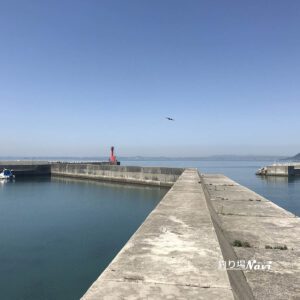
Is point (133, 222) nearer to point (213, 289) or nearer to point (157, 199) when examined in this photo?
point (157, 199)

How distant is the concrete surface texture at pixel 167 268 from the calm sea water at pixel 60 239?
3887 mm

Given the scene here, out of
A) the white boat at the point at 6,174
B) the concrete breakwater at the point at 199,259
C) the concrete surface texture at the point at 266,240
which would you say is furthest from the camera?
the white boat at the point at 6,174

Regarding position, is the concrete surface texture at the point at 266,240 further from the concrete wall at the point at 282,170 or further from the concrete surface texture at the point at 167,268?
the concrete wall at the point at 282,170

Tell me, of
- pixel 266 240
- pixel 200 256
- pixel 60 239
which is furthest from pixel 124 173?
pixel 200 256

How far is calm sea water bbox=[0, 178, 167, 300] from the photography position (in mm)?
9070

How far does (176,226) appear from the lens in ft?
24.1

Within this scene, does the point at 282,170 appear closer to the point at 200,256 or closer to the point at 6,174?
the point at 6,174

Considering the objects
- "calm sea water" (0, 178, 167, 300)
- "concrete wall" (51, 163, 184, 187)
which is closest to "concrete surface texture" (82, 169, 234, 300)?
"calm sea water" (0, 178, 167, 300)

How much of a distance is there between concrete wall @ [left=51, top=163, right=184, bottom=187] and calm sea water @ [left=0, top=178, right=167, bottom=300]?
7411mm

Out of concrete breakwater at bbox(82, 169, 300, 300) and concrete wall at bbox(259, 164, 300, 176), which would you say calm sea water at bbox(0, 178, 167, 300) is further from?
concrete wall at bbox(259, 164, 300, 176)

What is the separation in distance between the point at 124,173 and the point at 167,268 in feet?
125

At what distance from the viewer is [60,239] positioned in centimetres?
1426

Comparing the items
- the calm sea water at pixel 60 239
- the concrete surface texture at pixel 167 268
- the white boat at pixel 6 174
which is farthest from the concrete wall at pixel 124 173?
the concrete surface texture at pixel 167 268

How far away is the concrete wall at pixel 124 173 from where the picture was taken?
1458 inches
